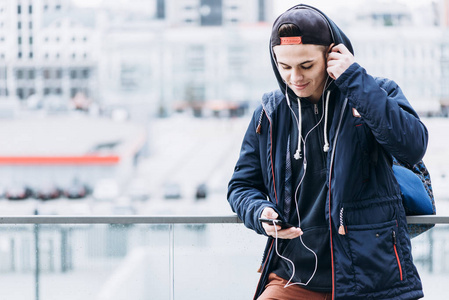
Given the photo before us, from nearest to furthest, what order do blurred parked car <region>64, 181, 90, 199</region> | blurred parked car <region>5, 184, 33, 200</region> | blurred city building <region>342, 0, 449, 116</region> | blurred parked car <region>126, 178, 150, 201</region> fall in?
blurred parked car <region>126, 178, 150, 201</region> → blurred parked car <region>5, 184, 33, 200</region> → blurred parked car <region>64, 181, 90, 199</region> → blurred city building <region>342, 0, 449, 116</region>

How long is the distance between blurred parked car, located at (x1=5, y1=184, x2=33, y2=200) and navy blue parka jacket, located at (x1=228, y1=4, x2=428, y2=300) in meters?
37.5

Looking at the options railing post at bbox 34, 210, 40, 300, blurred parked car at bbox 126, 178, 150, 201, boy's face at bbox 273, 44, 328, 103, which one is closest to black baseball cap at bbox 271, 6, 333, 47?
boy's face at bbox 273, 44, 328, 103

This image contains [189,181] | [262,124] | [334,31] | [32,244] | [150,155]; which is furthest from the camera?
[150,155]

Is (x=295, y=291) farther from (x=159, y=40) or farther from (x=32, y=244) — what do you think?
(x=159, y=40)

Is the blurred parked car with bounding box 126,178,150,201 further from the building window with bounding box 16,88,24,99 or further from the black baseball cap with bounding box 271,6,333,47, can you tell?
the black baseball cap with bounding box 271,6,333,47

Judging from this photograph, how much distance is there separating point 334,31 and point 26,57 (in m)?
52.0

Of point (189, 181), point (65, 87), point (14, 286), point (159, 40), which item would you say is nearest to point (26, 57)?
point (65, 87)

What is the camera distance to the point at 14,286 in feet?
6.59

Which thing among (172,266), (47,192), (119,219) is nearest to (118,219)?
(119,219)

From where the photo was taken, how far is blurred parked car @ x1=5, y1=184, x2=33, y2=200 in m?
36.6

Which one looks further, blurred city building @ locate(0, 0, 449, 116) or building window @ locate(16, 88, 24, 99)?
building window @ locate(16, 88, 24, 99)

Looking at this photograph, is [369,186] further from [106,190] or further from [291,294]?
[106,190]

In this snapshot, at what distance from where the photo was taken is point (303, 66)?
123 centimetres

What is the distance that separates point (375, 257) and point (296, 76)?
39 cm
